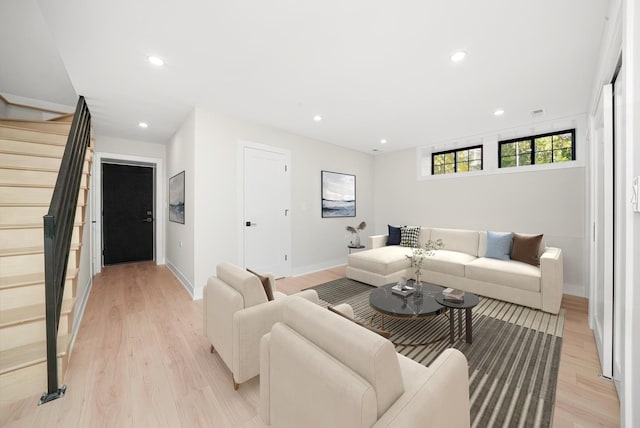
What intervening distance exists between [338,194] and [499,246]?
290 cm

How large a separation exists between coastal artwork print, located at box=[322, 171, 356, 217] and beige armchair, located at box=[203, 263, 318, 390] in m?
3.25

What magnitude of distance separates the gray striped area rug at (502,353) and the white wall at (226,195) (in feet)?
5.19

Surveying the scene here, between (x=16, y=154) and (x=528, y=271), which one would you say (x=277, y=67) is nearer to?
(x=16, y=154)

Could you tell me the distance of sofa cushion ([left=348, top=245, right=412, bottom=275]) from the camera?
3.84 m

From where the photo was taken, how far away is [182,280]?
403cm

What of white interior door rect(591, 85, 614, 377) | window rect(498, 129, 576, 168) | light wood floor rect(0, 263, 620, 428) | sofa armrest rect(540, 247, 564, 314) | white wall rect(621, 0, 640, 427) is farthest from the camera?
window rect(498, 129, 576, 168)

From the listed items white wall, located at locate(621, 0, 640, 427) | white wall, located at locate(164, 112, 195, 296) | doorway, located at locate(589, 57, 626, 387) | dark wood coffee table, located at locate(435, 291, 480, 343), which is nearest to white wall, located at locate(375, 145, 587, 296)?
doorway, located at locate(589, 57, 626, 387)

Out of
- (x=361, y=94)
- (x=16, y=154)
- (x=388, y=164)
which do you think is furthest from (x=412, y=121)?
(x=16, y=154)

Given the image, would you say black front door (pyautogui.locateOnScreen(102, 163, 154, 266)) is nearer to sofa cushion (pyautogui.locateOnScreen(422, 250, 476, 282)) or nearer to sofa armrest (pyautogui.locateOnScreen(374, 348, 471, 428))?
sofa cushion (pyautogui.locateOnScreen(422, 250, 476, 282))

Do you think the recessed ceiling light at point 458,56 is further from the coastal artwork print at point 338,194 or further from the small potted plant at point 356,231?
the small potted plant at point 356,231

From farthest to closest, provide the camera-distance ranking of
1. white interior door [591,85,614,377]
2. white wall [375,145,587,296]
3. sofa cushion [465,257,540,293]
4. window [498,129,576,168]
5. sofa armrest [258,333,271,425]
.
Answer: window [498,129,576,168]
white wall [375,145,587,296]
sofa cushion [465,257,540,293]
white interior door [591,85,614,377]
sofa armrest [258,333,271,425]

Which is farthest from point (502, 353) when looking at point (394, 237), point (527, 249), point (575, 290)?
point (394, 237)

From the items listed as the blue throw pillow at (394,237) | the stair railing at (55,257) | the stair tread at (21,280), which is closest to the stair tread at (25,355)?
the stair railing at (55,257)

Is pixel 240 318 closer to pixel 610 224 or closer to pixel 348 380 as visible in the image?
pixel 348 380
